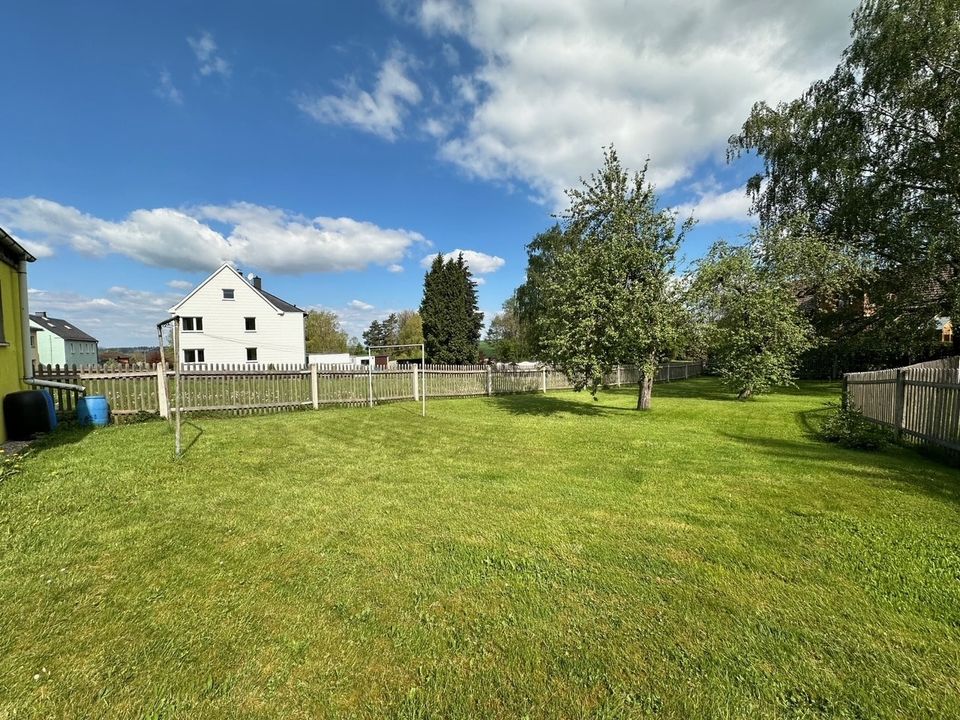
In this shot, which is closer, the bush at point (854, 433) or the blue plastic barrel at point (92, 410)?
the bush at point (854, 433)

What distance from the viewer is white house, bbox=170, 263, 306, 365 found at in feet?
104

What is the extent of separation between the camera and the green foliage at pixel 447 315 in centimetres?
4188

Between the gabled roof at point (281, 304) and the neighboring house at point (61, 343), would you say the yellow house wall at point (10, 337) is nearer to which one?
the gabled roof at point (281, 304)

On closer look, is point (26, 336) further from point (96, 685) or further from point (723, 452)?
point (723, 452)

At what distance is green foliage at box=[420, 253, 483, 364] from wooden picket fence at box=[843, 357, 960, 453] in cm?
3378

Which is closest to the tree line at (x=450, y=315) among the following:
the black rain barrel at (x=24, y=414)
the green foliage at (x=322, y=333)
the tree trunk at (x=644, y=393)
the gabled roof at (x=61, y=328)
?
the green foliage at (x=322, y=333)

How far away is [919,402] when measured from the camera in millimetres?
7523

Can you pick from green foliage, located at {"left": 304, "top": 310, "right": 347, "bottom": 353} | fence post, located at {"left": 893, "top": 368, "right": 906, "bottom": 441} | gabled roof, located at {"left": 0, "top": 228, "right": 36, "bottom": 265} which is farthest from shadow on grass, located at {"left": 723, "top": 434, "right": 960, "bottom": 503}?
green foliage, located at {"left": 304, "top": 310, "right": 347, "bottom": 353}

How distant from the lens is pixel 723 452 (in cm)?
731

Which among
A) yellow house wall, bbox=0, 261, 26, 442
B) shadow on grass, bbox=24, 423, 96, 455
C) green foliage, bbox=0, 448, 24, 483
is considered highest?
yellow house wall, bbox=0, 261, 26, 442

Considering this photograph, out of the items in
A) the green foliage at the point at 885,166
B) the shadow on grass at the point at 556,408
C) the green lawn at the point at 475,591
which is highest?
the green foliage at the point at 885,166

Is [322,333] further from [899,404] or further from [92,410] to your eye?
[899,404]

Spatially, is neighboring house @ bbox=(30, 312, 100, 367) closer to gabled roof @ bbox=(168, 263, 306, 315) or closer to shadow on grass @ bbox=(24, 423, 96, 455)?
gabled roof @ bbox=(168, 263, 306, 315)

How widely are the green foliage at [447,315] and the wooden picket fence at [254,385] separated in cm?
2334
